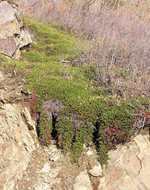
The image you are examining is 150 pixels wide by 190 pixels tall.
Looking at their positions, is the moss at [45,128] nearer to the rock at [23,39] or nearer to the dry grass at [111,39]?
the dry grass at [111,39]

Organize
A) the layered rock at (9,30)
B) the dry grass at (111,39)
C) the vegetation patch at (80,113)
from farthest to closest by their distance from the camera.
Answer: the layered rock at (9,30)
the dry grass at (111,39)
the vegetation patch at (80,113)

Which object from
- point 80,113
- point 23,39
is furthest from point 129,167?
point 23,39

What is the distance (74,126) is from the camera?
3.56m

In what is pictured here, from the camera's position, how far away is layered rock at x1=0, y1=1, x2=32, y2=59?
473 centimetres

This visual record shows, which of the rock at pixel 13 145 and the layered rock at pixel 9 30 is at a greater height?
the layered rock at pixel 9 30

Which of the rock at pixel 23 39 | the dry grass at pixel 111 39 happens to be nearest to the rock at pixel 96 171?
the dry grass at pixel 111 39

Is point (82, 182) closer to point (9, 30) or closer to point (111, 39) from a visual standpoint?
point (111, 39)

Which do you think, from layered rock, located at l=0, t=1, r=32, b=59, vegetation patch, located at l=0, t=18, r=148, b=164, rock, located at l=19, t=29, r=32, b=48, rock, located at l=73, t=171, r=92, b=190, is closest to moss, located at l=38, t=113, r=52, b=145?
vegetation patch, located at l=0, t=18, r=148, b=164

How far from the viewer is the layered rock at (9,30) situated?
4.73m

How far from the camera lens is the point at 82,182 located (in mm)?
3166

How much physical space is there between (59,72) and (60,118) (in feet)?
4.68

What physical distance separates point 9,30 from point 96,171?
4.29 metres

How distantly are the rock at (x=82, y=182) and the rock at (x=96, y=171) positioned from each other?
13 centimetres

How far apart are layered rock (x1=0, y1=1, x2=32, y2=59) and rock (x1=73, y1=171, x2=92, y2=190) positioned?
11.9 feet
